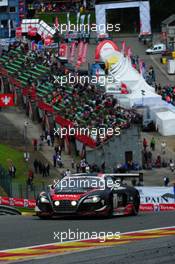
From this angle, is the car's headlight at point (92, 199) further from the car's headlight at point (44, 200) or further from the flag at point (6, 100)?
the flag at point (6, 100)

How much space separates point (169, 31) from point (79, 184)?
185ft

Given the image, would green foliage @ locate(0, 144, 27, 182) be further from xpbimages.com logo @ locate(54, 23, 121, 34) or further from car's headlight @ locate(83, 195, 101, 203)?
car's headlight @ locate(83, 195, 101, 203)

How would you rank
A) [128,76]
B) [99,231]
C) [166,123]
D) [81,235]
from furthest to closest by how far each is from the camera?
[128,76], [166,123], [99,231], [81,235]

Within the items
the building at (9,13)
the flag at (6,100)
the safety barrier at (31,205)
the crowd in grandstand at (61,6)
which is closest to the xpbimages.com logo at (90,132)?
the flag at (6,100)

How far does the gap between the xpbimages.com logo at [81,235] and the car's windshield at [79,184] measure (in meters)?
3.10

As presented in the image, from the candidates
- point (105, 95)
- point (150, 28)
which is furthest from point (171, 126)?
point (150, 28)

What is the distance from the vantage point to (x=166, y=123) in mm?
48062

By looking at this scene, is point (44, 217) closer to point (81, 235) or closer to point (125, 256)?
point (81, 235)

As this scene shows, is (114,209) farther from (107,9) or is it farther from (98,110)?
(107,9)

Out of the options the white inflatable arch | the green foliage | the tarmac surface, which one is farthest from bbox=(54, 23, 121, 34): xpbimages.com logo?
the tarmac surface

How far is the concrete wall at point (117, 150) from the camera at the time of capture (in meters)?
41.0

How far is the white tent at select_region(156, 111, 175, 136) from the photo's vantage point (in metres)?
48.1

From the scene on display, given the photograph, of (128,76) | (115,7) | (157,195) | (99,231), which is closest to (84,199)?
(99,231)

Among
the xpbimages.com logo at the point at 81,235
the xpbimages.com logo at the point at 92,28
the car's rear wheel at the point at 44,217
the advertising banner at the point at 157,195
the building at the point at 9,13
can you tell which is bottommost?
the advertising banner at the point at 157,195
